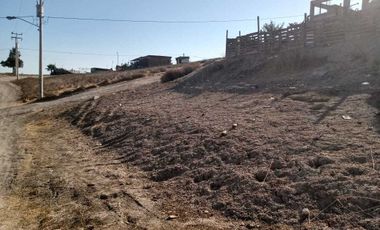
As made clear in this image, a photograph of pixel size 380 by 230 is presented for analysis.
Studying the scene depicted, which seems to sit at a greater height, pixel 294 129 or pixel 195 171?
pixel 294 129

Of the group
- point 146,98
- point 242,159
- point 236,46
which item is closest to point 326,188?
point 242,159

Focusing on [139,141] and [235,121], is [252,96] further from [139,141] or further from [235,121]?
[139,141]

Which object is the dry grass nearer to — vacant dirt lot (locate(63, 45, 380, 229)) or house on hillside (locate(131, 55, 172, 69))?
vacant dirt lot (locate(63, 45, 380, 229))

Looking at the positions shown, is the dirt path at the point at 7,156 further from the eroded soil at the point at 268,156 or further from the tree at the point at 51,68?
the tree at the point at 51,68

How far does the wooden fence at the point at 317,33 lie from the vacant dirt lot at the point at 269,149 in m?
4.08

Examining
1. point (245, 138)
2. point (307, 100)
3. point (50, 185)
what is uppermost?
point (307, 100)

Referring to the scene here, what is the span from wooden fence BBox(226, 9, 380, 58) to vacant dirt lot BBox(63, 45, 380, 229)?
13.4ft

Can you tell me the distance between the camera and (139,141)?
10.7 m

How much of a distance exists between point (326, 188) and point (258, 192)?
0.97 meters

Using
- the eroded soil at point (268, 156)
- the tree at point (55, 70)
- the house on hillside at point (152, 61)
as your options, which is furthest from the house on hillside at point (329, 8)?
the tree at point (55, 70)

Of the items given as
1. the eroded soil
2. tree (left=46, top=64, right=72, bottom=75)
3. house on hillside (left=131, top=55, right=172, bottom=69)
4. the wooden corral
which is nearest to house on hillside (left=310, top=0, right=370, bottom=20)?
the wooden corral

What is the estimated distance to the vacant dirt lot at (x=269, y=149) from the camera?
5551 millimetres

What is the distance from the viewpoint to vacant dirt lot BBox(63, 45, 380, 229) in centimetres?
555

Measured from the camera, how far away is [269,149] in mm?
7531
